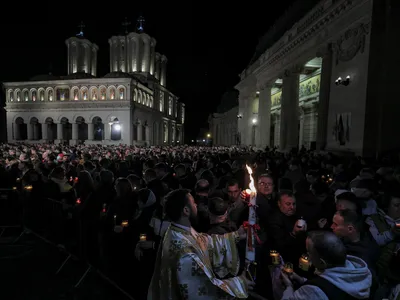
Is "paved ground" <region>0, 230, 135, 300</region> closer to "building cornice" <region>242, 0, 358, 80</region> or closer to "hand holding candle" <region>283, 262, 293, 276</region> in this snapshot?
"hand holding candle" <region>283, 262, 293, 276</region>

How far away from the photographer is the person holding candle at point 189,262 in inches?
81.2

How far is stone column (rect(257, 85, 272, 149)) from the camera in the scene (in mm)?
26250

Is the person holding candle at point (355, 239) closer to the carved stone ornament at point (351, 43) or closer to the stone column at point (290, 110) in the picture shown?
the carved stone ornament at point (351, 43)

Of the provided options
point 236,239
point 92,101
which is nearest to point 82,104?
point 92,101

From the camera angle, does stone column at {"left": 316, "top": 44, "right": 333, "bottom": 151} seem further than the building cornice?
Yes

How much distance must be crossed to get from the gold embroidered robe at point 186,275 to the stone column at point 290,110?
19716mm

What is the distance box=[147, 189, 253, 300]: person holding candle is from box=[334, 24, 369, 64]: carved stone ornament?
44.6ft

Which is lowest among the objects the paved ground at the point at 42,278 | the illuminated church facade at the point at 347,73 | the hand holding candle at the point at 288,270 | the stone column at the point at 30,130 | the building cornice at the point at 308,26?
the paved ground at the point at 42,278

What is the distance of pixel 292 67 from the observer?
66.1 feet

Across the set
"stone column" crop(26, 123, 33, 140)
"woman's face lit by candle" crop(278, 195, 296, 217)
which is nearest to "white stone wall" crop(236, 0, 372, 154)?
"woman's face lit by candle" crop(278, 195, 296, 217)

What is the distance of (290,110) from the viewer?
20562mm

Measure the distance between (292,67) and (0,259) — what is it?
2053 cm

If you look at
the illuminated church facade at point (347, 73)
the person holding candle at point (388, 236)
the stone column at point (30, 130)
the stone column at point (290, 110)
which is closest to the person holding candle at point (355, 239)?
the person holding candle at point (388, 236)

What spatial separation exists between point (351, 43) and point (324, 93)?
10.7ft
